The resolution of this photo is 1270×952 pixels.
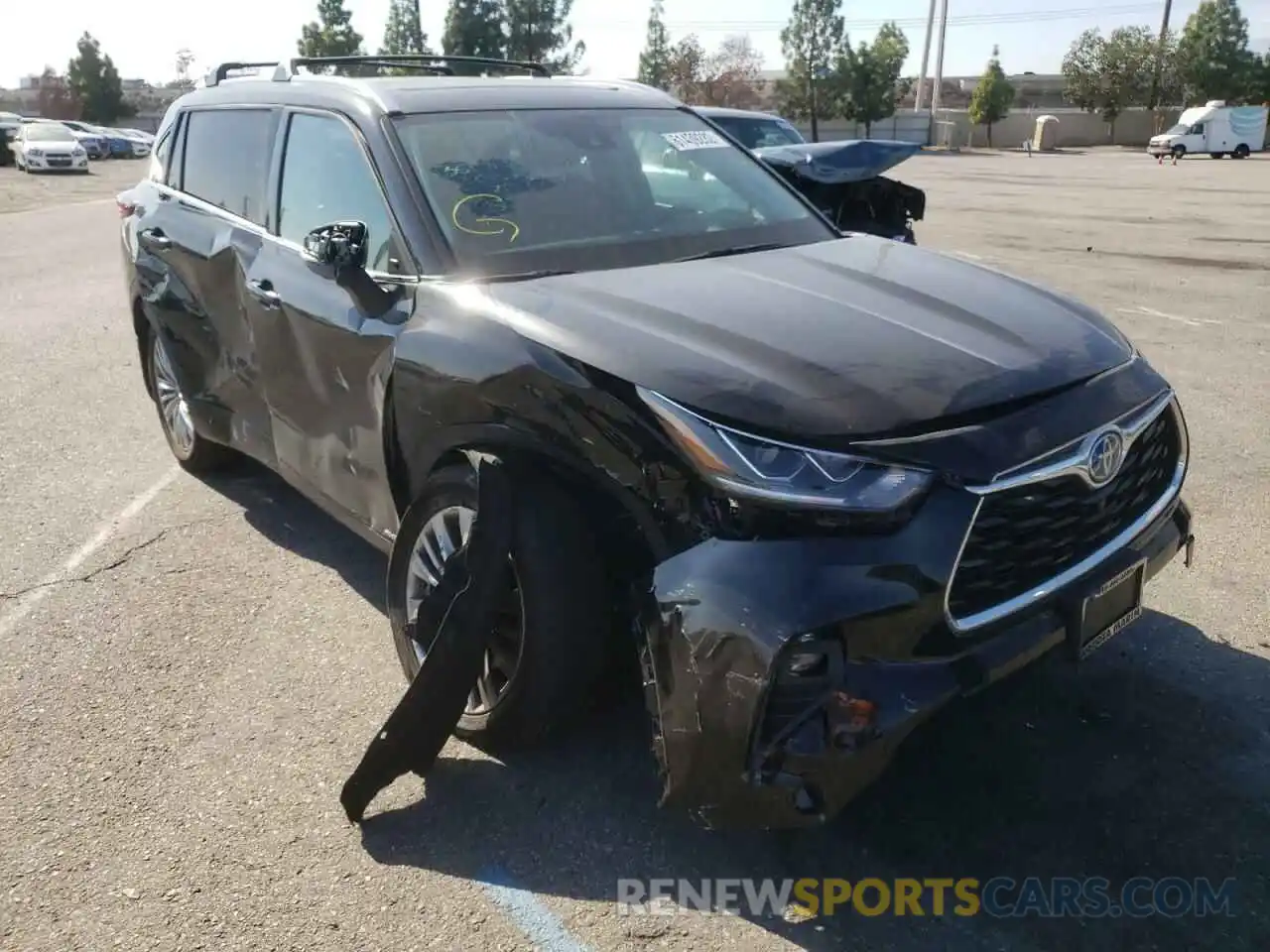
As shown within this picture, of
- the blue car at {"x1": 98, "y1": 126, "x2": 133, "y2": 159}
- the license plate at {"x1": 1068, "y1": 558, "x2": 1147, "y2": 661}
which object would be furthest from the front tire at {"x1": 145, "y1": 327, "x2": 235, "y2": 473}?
the blue car at {"x1": 98, "y1": 126, "x2": 133, "y2": 159}

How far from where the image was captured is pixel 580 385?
2742 millimetres

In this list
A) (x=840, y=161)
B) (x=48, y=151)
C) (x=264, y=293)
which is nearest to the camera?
(x=264, y=293)

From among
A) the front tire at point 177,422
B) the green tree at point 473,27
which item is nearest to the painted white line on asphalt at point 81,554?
the front tire at point 177,422

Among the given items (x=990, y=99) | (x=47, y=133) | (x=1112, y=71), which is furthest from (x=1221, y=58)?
(x=47, y=133)

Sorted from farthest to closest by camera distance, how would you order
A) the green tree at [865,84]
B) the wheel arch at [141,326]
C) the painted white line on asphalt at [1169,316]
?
the green tree at [865,84] < the painted white line on asphalt at [1169,316] < the wheel arch at [141,326]

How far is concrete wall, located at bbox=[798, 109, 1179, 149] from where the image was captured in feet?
232

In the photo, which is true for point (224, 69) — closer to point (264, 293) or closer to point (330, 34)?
point (264, 293)

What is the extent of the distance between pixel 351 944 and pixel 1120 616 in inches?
Result: 81.4

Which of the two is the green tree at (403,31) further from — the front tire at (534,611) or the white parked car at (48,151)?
the front tire at (534,611)

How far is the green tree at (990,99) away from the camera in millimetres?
70188

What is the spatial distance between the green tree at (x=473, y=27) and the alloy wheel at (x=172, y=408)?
50.6 meters

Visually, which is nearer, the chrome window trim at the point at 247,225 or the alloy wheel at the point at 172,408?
the chrome window trim at the point at 247,225

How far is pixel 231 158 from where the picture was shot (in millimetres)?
4809

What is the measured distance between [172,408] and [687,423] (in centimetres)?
413
